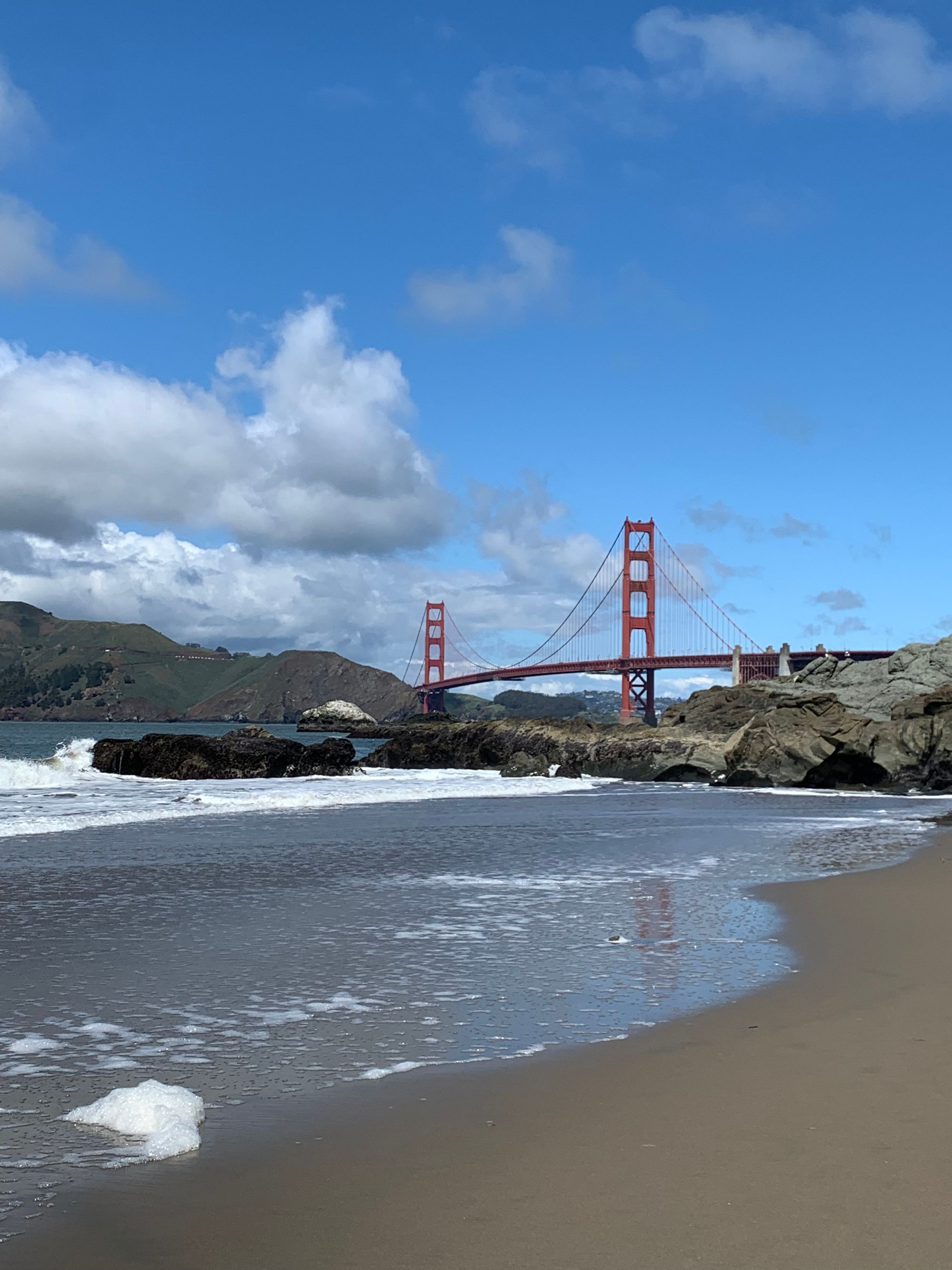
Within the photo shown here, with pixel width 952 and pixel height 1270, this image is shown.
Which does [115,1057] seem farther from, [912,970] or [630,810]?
[630,810]

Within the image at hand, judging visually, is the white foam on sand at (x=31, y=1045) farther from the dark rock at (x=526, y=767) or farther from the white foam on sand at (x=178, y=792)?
the dark rock at (x=526, y=767)

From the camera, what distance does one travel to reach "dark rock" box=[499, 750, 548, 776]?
36.2 meters

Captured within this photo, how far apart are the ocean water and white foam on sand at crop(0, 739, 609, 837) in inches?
47.6

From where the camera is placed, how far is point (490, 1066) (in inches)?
175

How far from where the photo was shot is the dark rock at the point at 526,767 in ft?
119

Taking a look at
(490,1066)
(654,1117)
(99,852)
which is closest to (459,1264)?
(654,1117)

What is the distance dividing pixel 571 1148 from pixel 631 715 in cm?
6718

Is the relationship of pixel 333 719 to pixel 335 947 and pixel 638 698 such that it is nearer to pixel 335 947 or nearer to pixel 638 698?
pixel 638 698

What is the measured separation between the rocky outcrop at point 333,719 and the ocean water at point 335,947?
9865 cm

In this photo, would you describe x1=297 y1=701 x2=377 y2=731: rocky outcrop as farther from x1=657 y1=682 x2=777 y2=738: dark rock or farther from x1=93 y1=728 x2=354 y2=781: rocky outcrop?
x1=93 y1=728 x2=354 y2=781: rocky outcrop

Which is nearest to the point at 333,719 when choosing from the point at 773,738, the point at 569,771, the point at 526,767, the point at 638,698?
the point at 638,698

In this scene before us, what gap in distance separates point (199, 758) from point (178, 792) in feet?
19.9

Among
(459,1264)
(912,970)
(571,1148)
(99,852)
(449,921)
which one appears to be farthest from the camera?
(99,852)

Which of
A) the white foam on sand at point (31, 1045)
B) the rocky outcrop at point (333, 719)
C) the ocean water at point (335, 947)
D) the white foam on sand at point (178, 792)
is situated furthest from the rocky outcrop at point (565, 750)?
the rocky outcrop at point (333, 719)
